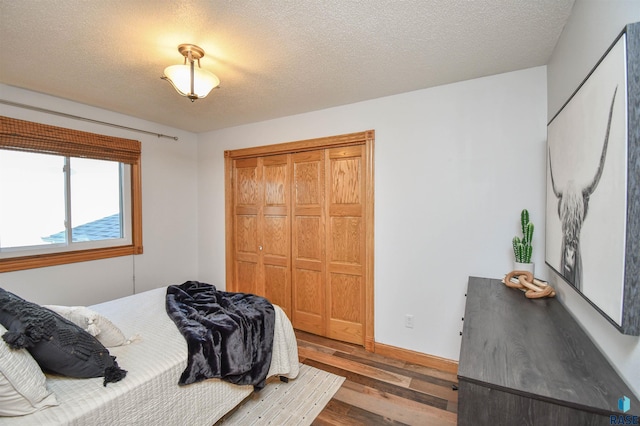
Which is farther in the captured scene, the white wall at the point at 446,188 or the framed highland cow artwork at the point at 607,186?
the white wall at the point at 446,188

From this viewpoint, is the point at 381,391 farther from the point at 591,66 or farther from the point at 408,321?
the point at 591,66

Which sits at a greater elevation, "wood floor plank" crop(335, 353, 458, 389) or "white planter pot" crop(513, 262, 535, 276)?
"white planter pot" crop(513, 262, 535, 276)

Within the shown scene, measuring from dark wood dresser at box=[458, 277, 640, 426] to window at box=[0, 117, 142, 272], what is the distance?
348 centimetres

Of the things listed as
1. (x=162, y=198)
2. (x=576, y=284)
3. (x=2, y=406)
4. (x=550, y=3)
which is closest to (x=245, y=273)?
(x=162, y=198)

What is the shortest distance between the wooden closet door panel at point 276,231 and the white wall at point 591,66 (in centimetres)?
245

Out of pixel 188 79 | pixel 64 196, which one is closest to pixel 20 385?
pixel 188 79

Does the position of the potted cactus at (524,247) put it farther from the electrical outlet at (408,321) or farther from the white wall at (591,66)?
the electrical outlet at (408,321)

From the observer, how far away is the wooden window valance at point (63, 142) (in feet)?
7.83

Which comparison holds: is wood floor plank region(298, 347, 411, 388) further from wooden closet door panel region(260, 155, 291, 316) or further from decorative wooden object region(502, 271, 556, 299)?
decorative wooden object region(502, 271, 556, 299)

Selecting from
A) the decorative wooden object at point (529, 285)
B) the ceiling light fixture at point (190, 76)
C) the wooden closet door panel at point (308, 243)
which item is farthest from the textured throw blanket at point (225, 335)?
the decorative wooden object at point (529, 285)

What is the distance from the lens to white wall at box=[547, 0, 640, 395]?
914 mm

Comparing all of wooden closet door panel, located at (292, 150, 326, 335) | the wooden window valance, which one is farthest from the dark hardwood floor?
the wooden window valance

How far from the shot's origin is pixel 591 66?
124cm

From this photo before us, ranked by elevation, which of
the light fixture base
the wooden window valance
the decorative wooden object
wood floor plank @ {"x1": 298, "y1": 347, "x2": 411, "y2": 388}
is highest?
the light fixture base
